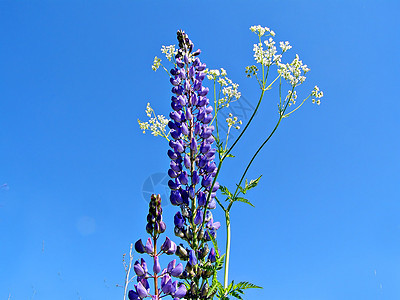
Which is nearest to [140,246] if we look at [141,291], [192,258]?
[141,291]

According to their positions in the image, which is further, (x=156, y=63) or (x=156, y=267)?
(x=156, y=63)

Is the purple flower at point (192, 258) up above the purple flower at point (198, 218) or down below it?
below

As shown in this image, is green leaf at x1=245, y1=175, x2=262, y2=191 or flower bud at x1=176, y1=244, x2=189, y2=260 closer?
flower bud at x1=176, y1=244, x2=189, y2=260

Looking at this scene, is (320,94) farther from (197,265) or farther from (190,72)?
(197,265)

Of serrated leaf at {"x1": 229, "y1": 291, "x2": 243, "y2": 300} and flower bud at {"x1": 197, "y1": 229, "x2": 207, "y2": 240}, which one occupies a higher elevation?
flower bud at {"x1": 197, "y1": 229, "x2": 207, "y2": 240}

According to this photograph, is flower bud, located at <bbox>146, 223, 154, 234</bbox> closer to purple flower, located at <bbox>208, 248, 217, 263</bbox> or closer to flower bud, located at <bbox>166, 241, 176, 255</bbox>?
Result: flower bud, located at <bbox>166, 241, 176, 255</bbox>

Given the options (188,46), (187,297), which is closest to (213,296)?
(187,297)

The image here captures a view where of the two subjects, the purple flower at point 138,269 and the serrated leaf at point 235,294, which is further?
the serrated leaf at point 235,294

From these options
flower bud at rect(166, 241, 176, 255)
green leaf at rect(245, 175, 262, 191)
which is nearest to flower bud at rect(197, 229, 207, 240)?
flower bud at rect(166, 241, 176, 255)

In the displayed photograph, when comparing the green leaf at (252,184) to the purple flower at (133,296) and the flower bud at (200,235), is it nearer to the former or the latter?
the flower bud at (200,235)

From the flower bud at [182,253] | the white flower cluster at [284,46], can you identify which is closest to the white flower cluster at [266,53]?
the white flower cluster at [284,46]

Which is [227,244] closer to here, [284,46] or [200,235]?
[200,235]

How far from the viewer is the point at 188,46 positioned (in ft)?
11.1

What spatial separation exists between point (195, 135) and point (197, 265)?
0.94 meters
